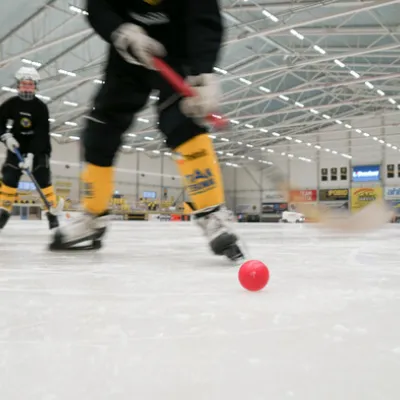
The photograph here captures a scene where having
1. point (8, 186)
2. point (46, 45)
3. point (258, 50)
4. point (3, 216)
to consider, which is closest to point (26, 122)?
point (8, 186)

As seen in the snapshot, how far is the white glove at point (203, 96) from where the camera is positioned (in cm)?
129

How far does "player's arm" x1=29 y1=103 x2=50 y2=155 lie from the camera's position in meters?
3.42

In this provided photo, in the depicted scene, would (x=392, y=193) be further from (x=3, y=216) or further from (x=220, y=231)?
(x=220, y=231)

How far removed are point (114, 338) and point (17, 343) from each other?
115 millimetres

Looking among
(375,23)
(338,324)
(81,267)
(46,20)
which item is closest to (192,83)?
(81,267)

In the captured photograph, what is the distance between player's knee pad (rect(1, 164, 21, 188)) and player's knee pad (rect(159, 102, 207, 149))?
6.68ft

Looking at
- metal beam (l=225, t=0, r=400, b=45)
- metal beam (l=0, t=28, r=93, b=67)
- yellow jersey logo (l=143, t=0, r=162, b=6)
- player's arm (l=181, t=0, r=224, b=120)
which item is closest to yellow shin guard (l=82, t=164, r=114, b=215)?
player's arm (l=181, t=0, r=224, b=120)

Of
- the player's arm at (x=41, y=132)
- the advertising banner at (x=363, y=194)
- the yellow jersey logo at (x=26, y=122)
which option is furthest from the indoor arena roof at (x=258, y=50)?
the advertising banner at (x=363, y=194)

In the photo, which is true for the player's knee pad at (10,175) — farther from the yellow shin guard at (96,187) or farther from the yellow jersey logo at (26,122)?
the yellow shin guard at (96,187)

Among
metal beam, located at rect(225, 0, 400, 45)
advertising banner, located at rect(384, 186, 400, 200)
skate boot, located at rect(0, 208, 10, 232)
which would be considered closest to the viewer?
skate boot, located at rect(0, 208, 10, 232)

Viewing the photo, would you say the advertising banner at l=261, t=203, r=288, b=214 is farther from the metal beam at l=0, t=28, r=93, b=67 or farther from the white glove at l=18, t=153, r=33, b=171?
the white glove at l=18, t=153, r=33, b=171

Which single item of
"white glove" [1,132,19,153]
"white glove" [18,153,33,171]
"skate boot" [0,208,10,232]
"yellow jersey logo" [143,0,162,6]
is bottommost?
"skate boot" [0,208,10,232]

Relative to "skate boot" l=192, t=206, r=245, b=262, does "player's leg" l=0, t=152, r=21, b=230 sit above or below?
above

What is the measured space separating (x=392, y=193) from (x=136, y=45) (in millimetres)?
26547
